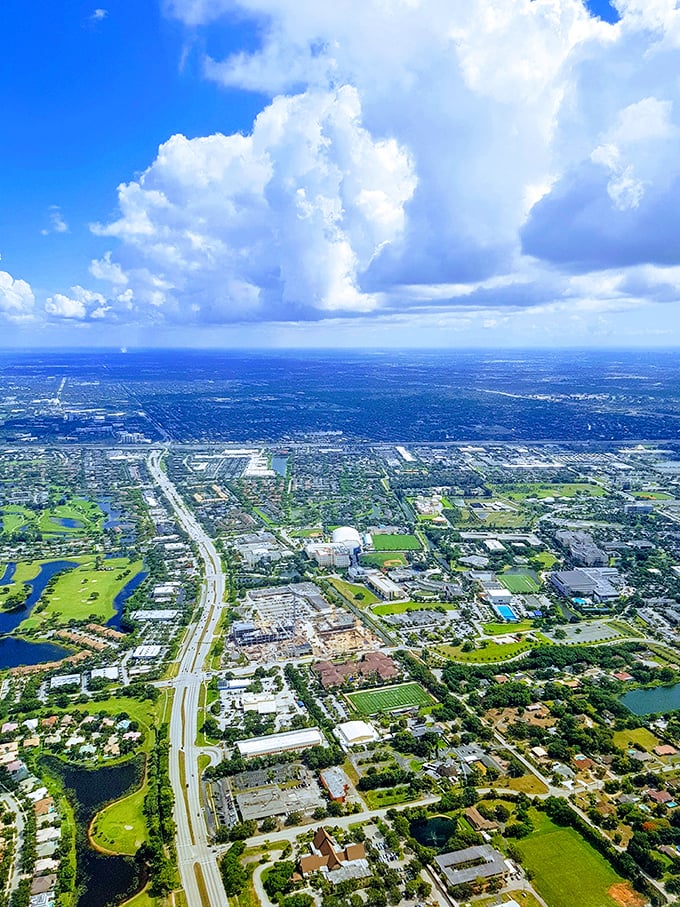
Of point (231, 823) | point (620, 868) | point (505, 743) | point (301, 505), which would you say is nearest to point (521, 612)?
point (505, 743)

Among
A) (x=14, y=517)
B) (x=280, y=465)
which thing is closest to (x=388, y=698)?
(x=14, y=517)

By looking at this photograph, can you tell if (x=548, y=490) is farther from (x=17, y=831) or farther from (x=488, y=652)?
(x=17, y=831)

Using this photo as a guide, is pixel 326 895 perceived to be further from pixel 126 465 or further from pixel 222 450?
pixel 222 450

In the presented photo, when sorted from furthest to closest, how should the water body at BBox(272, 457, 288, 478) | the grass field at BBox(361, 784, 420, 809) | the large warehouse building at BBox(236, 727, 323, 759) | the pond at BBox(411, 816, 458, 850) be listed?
1. the water body at BBox(272, 457, 288, 478)
2. the large warehouse building at BBox(236, 727, 323, 759)
3. the grass field at BBox(361, 784, 420, 809)
4. the pond at BBox(411, 816, 458, 850)

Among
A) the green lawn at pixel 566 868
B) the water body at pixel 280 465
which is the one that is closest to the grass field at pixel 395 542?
the water body at pixel 280 465

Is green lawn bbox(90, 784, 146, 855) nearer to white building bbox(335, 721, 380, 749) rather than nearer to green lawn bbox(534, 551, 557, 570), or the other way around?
white building bbox(335, 721, 380, 749)

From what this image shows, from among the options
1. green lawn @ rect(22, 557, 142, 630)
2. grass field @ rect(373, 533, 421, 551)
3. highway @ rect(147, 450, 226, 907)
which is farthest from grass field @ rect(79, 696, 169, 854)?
grass field @ rect(373, 533, 421, 551)

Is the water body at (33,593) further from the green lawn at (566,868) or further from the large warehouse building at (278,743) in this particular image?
the green lawn at (566,868)
